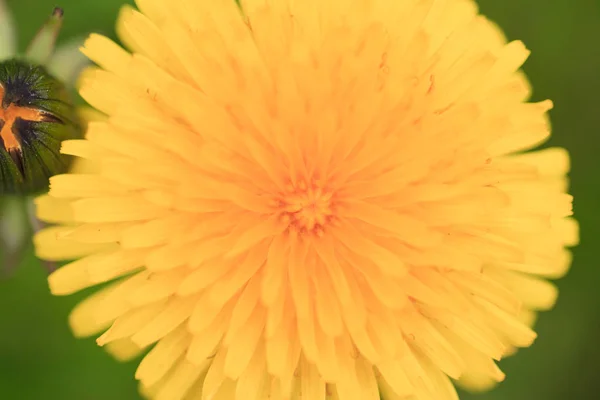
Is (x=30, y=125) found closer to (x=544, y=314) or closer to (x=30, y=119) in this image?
(x=30, y=119)

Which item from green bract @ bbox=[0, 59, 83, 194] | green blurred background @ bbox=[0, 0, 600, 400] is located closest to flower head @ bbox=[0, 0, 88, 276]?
green bract @ bbox=[0, 59, 83, 194]

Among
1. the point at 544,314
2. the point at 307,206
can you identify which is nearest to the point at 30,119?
the point at 307,206

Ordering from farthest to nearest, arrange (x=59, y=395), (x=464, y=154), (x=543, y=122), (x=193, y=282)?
(x=59, y=395) < (x=543, y=122) < (x=464, y=154) < (x=193, y=282)

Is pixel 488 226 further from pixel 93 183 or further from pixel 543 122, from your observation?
pixel 93 183

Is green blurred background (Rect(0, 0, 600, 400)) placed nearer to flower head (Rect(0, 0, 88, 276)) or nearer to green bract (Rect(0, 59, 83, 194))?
flower head (Rect(0, 0, 88, 276))

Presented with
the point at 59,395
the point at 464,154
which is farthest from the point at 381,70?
the point at 59,395

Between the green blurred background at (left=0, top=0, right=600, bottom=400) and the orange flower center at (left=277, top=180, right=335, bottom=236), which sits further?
the green blurred background at (left=0, top=0, right=600, bottom=400)
